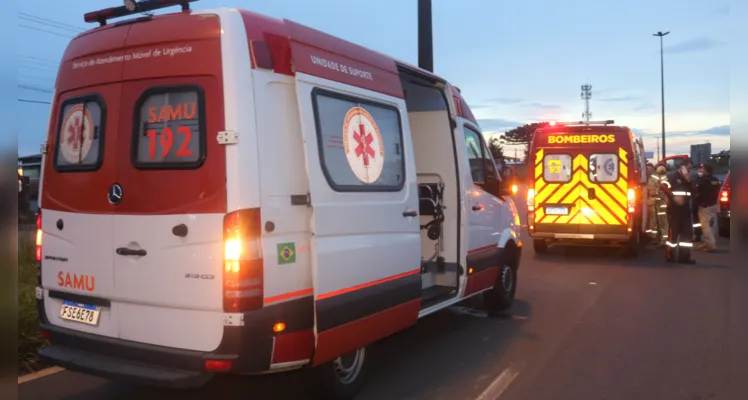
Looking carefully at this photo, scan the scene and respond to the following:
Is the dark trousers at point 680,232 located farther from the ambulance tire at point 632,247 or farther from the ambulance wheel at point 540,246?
the ambulance wheel at point 540,246

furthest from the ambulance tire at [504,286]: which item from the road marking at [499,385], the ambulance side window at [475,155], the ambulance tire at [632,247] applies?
the ambulance tire at [632,247]

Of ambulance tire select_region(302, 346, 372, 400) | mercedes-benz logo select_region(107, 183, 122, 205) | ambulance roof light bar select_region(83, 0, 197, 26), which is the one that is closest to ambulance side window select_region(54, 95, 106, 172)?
mercedes-benz logo select_region(107, 183, 122, 205)

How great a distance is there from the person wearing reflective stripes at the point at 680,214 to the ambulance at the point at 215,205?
27.0 ft

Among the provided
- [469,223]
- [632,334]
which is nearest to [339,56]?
[469,223]

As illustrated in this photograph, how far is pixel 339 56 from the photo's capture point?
4594 mm

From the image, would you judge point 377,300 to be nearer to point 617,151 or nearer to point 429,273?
point 429,273

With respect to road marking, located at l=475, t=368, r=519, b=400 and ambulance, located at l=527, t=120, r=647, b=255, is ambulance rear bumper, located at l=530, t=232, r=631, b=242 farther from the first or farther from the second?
road marking, located at l=475, t=368, r=519, b=400

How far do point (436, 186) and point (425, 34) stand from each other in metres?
7.81

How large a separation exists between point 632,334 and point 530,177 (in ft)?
19.8

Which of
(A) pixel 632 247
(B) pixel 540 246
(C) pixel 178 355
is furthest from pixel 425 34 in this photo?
(C) pixel 178 355

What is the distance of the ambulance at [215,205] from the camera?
12.4ft

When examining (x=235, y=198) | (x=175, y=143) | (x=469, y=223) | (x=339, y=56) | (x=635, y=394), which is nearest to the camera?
(x=235, y=198)

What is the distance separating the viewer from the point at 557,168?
480 inches

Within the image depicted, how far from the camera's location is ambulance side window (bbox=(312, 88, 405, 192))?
4.35 m
